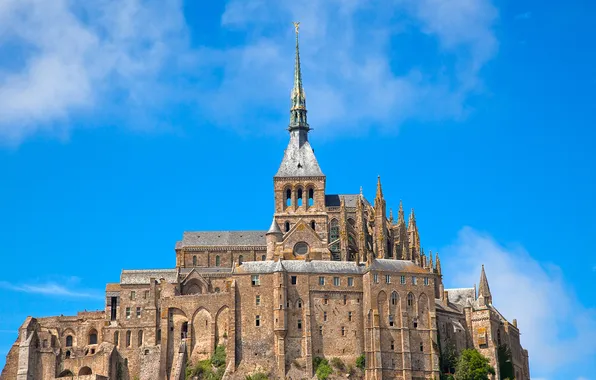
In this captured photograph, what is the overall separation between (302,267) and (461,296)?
70.2 feet

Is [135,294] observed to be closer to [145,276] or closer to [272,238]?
[145,276]

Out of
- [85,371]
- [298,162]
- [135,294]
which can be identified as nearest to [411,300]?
[298,162]

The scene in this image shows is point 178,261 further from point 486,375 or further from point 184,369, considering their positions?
point 486,375

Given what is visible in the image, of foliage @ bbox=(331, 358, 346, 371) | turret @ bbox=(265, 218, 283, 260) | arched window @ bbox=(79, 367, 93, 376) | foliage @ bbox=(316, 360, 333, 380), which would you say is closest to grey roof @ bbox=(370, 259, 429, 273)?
foliage @ bbox=(331, 358, 346, 371)

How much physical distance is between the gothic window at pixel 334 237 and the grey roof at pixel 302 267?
840 centimetres

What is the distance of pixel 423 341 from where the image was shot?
4872 inches

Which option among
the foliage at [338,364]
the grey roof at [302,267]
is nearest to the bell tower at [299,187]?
the grey roof at [302,267]

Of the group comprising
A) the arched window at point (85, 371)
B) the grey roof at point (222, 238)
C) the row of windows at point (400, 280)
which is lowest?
the arched window at point (85, 371)

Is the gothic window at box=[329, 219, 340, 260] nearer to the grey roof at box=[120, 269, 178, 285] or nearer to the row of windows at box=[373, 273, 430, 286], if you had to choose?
the row of windows at box=[373, 273, 430, 286]

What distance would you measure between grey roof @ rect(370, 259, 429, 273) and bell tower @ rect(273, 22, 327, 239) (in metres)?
12.4

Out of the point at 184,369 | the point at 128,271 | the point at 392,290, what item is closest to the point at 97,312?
the point at 128,271

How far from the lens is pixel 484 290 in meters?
134

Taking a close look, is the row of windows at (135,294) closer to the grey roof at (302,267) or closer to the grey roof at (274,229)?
the grey roof at (302,267)

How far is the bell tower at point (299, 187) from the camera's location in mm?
139000
